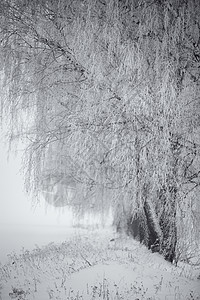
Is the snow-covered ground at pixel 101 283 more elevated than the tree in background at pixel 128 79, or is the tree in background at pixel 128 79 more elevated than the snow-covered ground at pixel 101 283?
the tree in background at pixel 128 79

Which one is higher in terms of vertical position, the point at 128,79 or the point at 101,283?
the point at 128,79

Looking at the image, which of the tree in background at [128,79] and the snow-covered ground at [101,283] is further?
the snow-covered ground at [101,283]

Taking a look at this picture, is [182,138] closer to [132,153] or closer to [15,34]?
[132,153]

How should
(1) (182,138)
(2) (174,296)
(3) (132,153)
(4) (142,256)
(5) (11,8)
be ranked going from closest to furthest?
(3) (132,153) < (1) (182,138) < (5) (11,8) < (2) (174,296) < (4) (142,256)

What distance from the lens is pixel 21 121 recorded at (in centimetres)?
368

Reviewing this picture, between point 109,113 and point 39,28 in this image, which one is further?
point 39,28

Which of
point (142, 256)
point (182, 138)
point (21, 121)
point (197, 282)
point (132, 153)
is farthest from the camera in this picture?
point (142, 256)

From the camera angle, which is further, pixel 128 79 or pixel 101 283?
pixel 101 283

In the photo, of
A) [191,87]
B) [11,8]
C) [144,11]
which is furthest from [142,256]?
[11,8]

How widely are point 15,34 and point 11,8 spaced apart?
31 centimetres

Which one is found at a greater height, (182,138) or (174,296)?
(182,138)

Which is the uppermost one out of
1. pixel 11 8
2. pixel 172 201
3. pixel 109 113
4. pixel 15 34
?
pixel 11 8

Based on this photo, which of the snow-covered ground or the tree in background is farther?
the snow-covered ground

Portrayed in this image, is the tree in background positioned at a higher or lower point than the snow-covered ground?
higher
